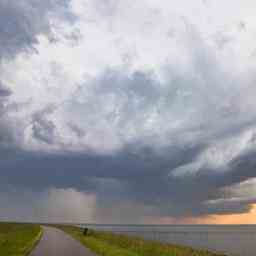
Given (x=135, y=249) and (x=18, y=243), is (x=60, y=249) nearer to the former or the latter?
(x=135, y=249)

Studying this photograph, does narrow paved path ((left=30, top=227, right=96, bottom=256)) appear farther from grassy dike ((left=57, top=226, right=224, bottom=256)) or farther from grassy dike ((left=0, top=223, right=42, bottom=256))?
grassy dike ((left=57, top=226, right=224, bottom=256))

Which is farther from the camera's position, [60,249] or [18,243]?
[18,243]

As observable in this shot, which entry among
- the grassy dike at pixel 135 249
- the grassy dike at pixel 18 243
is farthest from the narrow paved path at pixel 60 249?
the grassy dike at pixel 135 249

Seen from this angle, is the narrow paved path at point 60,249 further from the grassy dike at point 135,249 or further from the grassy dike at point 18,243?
the grassy dike at point 135,249

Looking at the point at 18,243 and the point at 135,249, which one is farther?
the point at 18,243

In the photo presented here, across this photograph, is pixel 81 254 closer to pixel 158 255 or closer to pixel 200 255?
pixel 158 255

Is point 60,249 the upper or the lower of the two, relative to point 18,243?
lower

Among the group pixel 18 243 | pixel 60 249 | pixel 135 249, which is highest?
pixel 135 249

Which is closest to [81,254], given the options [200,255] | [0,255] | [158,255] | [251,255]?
[0,255]

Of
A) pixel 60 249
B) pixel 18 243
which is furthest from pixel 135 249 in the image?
pixel 18 243

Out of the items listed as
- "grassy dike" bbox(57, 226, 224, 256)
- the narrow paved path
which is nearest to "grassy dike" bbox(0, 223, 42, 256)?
the narrow paved path

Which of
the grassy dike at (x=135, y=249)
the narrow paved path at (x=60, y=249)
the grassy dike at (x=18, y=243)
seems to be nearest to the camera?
the narrow paved path at (x=60, y=249)

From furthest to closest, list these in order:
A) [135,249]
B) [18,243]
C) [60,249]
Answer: [18,243], [135,249], [60,249]

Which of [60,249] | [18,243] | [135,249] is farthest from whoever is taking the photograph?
[18,243]
